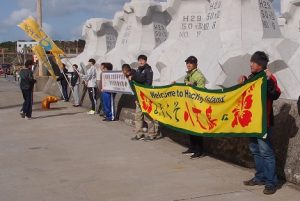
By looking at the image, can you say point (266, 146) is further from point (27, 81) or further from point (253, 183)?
point (27, 81)

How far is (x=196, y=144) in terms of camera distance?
8.04 meters

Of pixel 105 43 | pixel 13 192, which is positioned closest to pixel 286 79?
pixel 13 192

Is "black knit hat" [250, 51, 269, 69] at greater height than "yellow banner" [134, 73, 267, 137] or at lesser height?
greater

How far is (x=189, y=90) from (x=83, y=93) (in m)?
10.1

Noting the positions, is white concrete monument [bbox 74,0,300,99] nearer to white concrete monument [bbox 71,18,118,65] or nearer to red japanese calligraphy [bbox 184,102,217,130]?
red japanese calligraphy [bbox 184,102,217,130]

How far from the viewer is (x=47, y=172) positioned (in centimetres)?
715

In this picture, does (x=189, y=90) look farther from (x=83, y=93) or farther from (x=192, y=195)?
(x=83, y=93)

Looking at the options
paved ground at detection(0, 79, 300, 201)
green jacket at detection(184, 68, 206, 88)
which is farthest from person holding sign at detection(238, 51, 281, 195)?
green jacket at detection(184, 68, 206, 88)

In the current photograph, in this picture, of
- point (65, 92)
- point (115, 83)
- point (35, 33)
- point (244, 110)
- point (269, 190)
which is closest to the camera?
point (269, 190)

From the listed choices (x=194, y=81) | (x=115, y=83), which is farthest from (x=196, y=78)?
(x=115, y=83)

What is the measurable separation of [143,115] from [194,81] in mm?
2185

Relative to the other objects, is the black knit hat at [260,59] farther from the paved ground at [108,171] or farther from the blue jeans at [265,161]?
the paved ground at [108,171]

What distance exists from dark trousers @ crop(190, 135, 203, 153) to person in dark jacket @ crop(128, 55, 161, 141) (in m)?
1.52

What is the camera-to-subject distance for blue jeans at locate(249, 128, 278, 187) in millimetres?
5828
